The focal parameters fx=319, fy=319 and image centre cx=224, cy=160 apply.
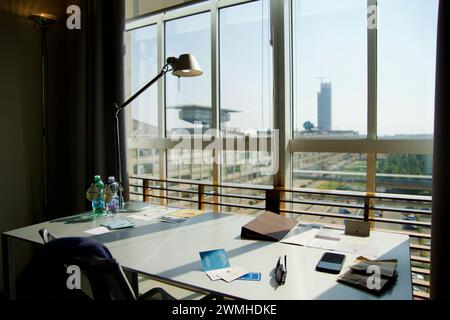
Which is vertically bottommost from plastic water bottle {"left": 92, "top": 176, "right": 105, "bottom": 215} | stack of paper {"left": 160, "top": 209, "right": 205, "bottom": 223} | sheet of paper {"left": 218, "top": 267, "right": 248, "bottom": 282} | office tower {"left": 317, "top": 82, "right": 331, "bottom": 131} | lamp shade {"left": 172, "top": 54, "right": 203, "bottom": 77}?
sheet of paper {"left": 218, "top": 267, "right": 248, "bottom": 282}

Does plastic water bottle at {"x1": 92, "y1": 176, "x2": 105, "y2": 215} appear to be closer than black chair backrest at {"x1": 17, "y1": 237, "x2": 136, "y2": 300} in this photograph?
No

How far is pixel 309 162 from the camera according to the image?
2.59 metres

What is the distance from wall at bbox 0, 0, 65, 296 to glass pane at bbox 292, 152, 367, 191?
240 centimetres

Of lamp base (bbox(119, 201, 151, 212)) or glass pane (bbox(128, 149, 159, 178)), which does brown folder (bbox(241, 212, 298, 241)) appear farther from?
glass pane (bbox(128, 149, 159, 178))

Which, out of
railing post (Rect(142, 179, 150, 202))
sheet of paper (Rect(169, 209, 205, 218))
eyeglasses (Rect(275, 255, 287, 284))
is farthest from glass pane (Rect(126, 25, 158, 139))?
eyeglasses (Rect(275, 255, 287, 284))

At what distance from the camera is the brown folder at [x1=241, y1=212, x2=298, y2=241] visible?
5.46 ft

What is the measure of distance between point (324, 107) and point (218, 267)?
1665 mm

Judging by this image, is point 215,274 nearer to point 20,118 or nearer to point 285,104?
point 285,104

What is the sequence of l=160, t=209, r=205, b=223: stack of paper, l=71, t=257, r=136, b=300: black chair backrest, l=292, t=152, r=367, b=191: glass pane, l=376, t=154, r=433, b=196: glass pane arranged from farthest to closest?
l=292, t=152, r=367, b=191: glass pane < l=376, t=154, r=433, b=196: glass pane < l=160, t=209, r=205, b=223: stack of paper < l=71, t=257, r=136, b=300: black chair backrest

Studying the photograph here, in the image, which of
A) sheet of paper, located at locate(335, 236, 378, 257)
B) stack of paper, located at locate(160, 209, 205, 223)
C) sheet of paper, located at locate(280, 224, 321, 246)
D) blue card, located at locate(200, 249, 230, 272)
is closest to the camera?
blue card, located at locate(200, 249, 230, 272)

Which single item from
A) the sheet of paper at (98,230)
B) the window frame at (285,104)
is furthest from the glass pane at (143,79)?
the sheet of paper at (98,230)

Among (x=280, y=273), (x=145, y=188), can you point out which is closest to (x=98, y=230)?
(x=280, y=273)

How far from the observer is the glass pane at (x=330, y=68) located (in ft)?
7.75

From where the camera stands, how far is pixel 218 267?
131cm
